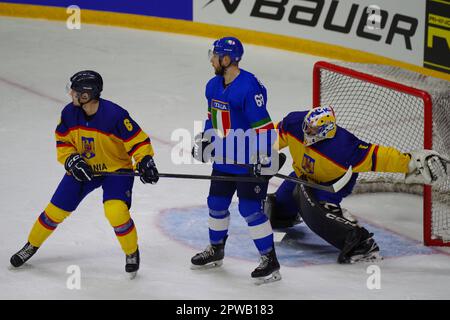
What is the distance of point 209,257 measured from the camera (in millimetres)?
5125

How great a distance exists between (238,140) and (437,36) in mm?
3702

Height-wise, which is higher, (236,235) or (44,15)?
(44,15)

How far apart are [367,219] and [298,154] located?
2.80 feet

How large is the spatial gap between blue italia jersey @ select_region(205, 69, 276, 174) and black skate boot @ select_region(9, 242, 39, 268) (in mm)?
956

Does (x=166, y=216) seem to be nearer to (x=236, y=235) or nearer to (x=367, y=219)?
(x=236, y=235)

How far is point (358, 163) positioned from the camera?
520 centimetres

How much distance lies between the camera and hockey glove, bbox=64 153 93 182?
4.74 m

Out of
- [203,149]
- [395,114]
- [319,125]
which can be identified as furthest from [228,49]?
[395,114]

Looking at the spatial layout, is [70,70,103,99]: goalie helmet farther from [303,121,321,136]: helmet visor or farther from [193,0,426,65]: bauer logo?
[193,0,426,65]: bauer logo

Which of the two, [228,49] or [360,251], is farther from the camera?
[360,251]

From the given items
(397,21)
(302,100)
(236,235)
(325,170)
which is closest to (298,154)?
(325,170)

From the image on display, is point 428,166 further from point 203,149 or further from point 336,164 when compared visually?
point 203,149

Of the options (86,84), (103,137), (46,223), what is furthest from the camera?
(46,223)

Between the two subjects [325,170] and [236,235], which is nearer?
[325,170]
